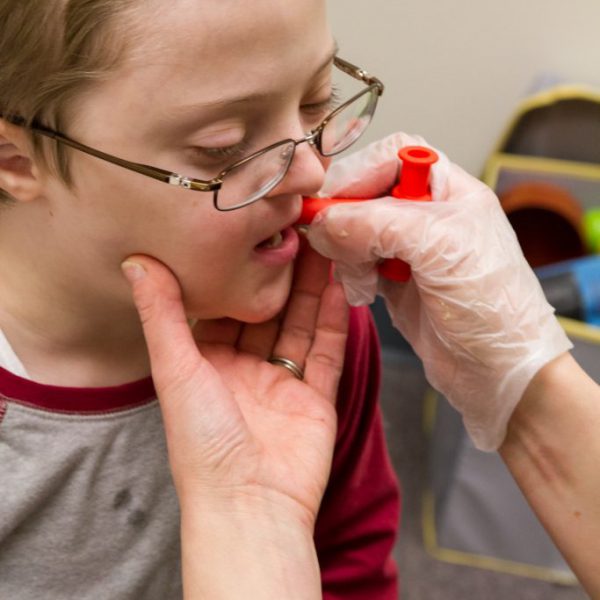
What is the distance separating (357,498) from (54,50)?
63 centimetres

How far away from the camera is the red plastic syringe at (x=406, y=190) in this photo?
766 mm

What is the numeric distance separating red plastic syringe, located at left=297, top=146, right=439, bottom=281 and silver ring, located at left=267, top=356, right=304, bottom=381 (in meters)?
0.15

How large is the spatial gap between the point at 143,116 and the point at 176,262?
153 millimetres

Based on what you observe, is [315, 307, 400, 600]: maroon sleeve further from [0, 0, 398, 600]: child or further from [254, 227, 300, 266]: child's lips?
[254, 227, 300, 266]: child's lips

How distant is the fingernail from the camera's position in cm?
72

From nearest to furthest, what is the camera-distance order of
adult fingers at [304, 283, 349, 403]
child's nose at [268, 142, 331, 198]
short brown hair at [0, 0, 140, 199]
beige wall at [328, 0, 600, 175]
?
short brown hair at [0, 0, 140, 199] → child's nose at [268, 142, 331, 198] → adult fingers at [304, 283, 349, 403] → beige wall at [328, 0, 600, 175]

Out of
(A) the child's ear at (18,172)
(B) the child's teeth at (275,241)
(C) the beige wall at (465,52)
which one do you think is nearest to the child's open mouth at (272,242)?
(B) the child's teeth at (275,241)

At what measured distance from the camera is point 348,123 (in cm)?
83

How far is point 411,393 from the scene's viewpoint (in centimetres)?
186

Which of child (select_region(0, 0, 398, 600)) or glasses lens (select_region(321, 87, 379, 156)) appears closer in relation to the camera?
child (select_region(0, 0, 398, 600))

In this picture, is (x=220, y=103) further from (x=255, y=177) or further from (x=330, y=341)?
(x=330, y=341)

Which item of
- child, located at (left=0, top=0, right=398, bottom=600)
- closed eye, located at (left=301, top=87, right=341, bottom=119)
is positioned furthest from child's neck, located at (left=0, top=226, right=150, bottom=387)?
closed eye, located at (left=301, top=87, right=341, bottom=119)

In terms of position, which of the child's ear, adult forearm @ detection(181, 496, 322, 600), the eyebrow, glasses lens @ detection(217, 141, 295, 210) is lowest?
adult forearm @ detection(181, 496, 322, 600)

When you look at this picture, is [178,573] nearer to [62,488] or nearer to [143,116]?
[62,488]
